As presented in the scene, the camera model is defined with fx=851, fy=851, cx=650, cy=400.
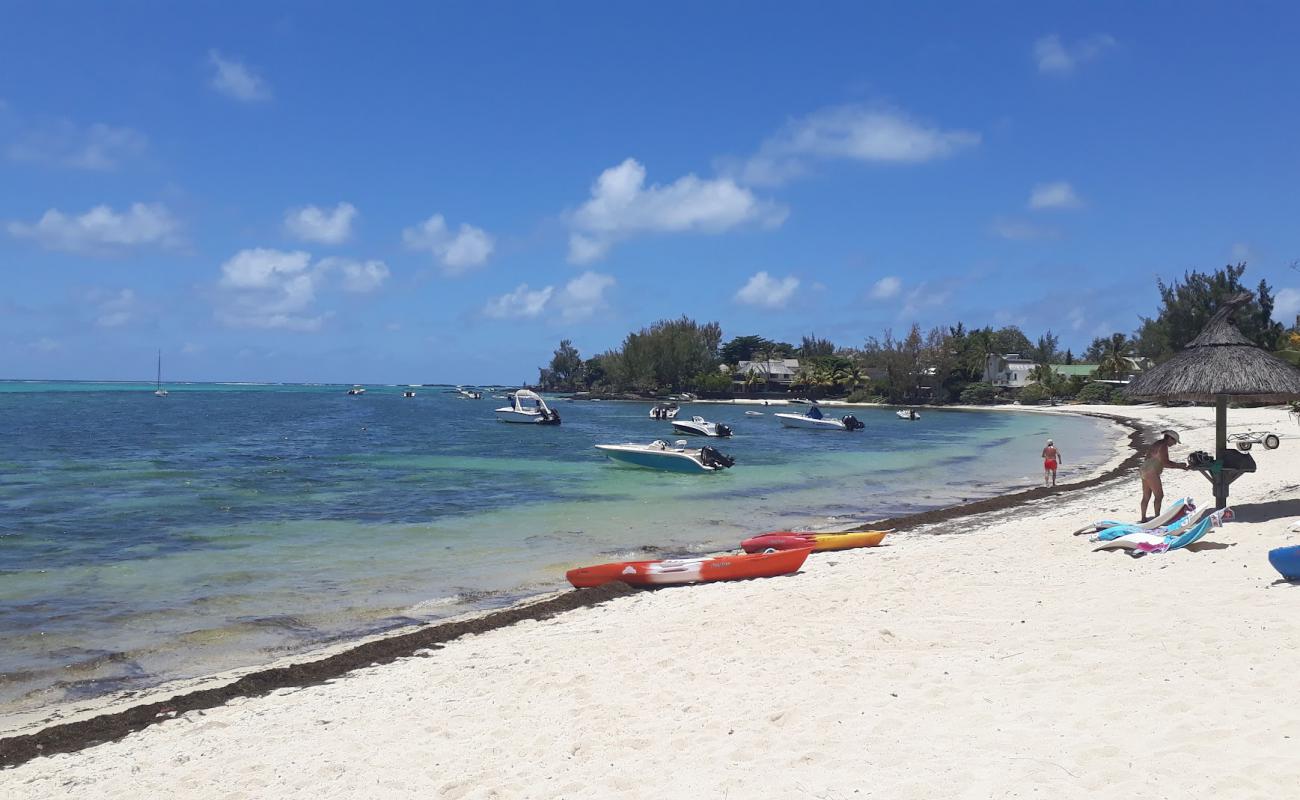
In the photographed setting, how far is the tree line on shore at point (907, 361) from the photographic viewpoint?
226ft

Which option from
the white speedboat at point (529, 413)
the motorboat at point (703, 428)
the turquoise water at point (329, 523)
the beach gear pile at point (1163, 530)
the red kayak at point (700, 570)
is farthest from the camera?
the white speedboat at point (529, 413)

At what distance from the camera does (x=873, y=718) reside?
6.00 m

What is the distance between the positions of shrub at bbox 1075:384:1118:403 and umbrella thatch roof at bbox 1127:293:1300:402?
82422mm

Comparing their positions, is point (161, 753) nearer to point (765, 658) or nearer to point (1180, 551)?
point (765, 658)

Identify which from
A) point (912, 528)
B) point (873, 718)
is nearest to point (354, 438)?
point (912, 528)

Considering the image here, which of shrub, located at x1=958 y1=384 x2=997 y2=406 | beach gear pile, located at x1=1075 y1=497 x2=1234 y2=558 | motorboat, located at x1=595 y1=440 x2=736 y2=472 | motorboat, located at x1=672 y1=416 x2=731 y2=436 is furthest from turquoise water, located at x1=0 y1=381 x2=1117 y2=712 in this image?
shrub, located at x1=958 y1=384 x2=997 y2=406

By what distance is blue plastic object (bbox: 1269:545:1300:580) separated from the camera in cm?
815

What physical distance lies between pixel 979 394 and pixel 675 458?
77.7 meters

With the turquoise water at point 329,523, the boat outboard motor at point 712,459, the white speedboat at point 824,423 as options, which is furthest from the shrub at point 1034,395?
the boat outboard motor at point 712,459

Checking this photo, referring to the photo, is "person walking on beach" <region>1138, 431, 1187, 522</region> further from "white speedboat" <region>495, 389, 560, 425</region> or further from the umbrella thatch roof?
"white speedboat" <region>495, 389, 560, 425</region>

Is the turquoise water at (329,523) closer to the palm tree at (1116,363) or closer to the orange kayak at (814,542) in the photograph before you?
the orange kayak at (814,542)

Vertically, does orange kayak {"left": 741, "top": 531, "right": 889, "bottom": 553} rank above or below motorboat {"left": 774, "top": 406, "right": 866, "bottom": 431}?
below

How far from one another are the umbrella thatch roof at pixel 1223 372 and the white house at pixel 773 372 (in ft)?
351

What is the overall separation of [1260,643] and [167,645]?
37.2 feet
